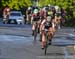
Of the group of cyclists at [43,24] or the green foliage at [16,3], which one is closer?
the group of cyclists at [43,24]

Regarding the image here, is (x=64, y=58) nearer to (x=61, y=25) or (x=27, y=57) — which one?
(x=27, y=57)

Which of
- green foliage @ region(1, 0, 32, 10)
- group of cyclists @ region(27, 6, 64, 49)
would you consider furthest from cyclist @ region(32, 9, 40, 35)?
green foliage @ region(1, 0, 32, 10)

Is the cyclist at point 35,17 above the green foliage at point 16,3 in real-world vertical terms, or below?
above

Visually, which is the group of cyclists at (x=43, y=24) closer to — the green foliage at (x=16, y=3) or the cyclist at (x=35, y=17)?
the cyclist at (x=35, y=17)

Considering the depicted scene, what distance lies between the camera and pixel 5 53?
15992 mm

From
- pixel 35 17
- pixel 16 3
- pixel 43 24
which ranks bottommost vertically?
pixel 16 3

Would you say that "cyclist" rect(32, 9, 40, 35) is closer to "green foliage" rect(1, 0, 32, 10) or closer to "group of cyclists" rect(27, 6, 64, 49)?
"group of cyclists" rect(27, 6, 64, 49)

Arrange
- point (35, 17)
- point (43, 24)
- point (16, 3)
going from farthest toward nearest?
point (16, 3) < point (35, 17) < point (43, 24)

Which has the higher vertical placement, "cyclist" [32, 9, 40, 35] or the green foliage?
"cyclist" [32, 9, 40, 35]

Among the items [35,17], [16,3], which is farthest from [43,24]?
[16,3]

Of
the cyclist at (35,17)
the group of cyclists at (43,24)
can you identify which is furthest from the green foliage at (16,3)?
the cyclist at (35,17)

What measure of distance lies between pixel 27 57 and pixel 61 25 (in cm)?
2353

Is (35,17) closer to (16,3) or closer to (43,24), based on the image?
Result: (43,24)

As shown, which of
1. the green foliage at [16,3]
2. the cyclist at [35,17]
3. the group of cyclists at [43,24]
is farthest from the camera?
the green foliage at [16,3]
